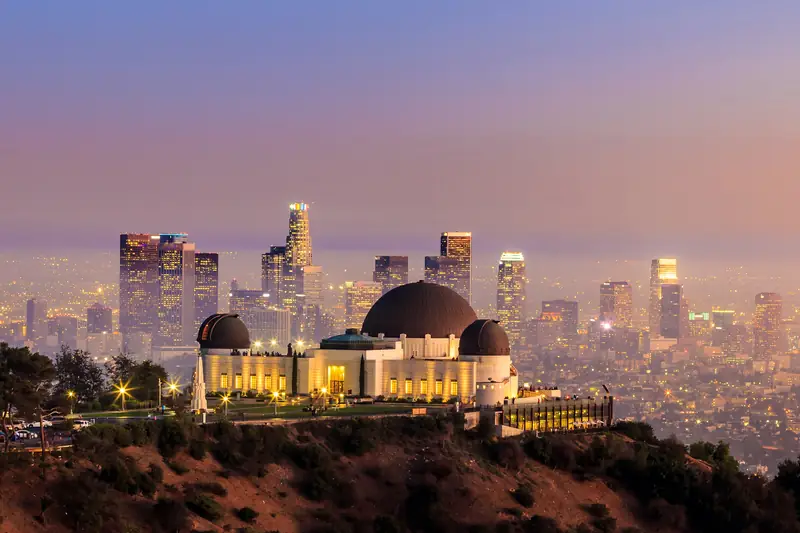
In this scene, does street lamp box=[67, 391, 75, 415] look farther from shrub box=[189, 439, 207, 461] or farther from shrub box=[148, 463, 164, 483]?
shrub box=[148, 463, 164, 483]

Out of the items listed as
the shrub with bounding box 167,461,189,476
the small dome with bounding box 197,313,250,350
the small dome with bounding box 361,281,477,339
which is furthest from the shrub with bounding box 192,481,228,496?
the small dome with bounding box 361,281,477,339

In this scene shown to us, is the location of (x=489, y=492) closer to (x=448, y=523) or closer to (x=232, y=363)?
(x=448, y=523)

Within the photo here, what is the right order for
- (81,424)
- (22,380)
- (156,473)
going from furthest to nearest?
(81,424) < (22,380) < (156,473)

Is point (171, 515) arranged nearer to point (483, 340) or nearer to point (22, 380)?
point (22, 380)

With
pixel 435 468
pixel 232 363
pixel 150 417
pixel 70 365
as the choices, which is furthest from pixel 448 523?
pixel 70 365

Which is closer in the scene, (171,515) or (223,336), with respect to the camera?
(171,515)

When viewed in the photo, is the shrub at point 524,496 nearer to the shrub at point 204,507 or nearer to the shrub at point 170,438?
the shrub at point 170,438

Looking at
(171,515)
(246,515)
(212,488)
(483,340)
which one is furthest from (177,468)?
(483,340)
